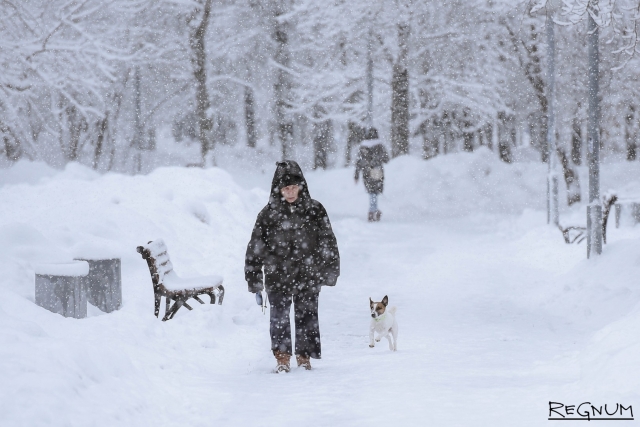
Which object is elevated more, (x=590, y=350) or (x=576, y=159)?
(x=576, y=159)

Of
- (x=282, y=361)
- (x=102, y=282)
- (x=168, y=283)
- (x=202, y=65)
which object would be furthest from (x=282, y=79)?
(x=282, y=361)

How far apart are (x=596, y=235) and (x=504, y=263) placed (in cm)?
268

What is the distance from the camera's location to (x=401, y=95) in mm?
28109

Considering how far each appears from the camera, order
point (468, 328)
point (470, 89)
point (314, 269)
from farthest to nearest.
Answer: point (470, 89)
point (468, 328)
point (314, 269)

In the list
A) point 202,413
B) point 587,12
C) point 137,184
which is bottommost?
point 202,413

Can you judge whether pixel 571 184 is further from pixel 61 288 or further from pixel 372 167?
pixel 61 288

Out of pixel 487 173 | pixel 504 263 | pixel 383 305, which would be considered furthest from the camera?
pixel 487 173

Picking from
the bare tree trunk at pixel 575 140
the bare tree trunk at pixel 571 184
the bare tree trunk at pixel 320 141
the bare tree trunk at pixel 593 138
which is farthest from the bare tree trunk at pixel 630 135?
the bare tree trunk at pixel 593 138

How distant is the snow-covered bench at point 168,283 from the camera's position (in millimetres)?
8773

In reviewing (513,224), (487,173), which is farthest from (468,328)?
(487,173)

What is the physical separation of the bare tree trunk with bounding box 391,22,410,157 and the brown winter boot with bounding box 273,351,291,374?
71.1 ft

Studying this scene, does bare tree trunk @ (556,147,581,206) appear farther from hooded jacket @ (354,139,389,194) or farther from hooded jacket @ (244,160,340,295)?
hooded jacket @ (244,160,340,295)

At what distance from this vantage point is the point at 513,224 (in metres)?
21.5

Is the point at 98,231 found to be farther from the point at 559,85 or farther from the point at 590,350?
the point at 559,85
